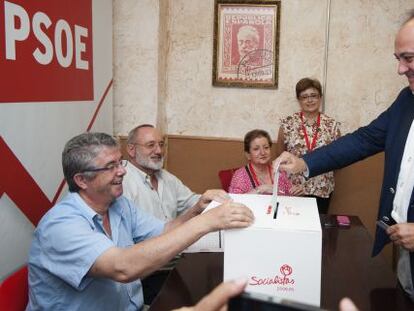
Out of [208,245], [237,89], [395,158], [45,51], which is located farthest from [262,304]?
[237,89]

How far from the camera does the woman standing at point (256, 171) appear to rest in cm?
292

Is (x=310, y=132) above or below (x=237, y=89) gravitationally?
below

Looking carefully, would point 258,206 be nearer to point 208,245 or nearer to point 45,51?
point 208,245

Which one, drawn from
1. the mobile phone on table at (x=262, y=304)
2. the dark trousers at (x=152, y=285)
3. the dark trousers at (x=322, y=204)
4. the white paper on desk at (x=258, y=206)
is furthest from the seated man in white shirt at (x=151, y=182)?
the mobile phone on table at (x=262, y=304)

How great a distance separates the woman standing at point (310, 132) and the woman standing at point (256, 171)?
0.49 meters

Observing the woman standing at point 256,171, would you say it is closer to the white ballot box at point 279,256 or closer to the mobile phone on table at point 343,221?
the mobile phone on table at point 343,221

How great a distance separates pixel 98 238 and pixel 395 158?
1178 mm

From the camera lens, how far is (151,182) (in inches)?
97.0

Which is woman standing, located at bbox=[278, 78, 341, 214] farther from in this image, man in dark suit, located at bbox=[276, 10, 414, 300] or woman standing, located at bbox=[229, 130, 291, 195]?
man in dark suit, located at bbox=[276, 10, 414, 300]

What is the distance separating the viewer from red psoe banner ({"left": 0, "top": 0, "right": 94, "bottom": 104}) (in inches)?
82.0

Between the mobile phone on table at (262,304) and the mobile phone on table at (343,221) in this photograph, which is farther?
the mobile phone on table at (343,221)

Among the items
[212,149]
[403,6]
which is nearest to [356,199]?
[212,149]

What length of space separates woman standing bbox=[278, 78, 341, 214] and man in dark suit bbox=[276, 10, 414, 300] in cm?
140

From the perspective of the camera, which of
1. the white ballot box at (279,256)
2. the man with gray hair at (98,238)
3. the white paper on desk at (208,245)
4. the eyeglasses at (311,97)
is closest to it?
the white ballot box at (279,256)
